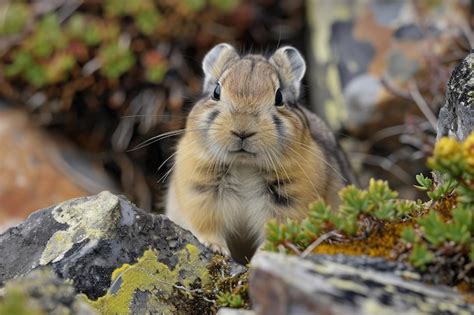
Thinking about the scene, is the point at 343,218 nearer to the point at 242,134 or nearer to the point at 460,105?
the point at 460,105

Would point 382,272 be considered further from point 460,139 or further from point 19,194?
point 19,194

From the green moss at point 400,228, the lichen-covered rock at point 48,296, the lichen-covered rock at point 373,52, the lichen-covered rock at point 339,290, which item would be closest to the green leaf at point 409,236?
the green moss at point 400,228

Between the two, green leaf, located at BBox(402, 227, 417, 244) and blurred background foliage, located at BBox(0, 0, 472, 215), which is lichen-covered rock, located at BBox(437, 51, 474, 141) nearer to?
green leaf, located at BBox(402, 227, 417, 244)

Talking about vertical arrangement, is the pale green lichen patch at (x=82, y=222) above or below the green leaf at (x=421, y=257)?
below

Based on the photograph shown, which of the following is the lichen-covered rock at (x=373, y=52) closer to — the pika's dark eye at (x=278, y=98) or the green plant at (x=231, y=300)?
the pika's dark eye at (x=278, y=98)

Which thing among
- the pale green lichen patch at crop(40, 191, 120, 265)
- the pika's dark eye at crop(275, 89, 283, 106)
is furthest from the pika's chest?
the pale green lichen patch at crop(40, 191, 120, 265)

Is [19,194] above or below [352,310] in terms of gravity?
below

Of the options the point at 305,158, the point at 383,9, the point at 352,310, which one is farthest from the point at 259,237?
the point at 383,9
